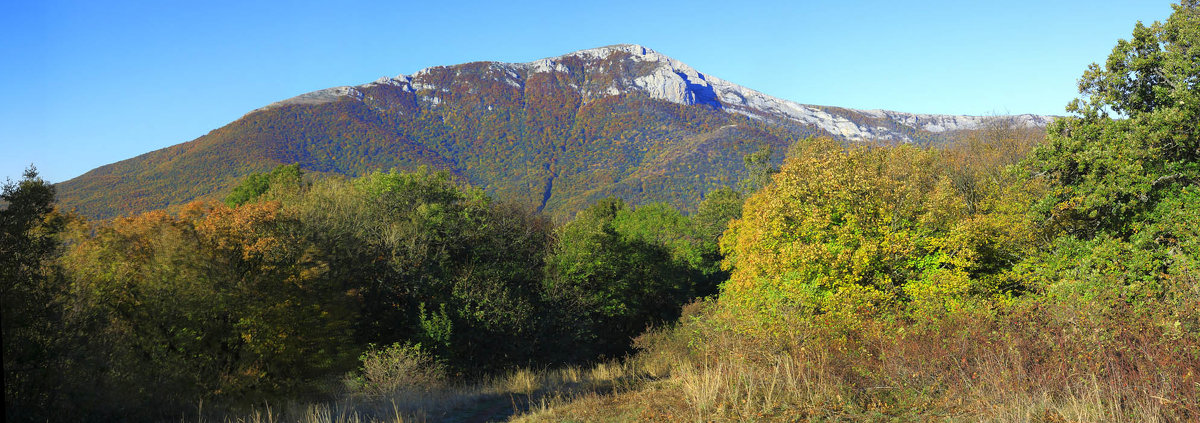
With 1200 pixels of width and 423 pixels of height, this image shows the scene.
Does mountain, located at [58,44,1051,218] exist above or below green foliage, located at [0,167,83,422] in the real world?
above

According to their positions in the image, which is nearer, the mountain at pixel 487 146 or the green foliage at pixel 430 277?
the green foliage at pixel 430 277

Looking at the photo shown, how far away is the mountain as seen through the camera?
85.8 m

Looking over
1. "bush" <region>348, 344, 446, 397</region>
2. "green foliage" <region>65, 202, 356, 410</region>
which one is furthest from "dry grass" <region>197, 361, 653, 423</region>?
"green foliage" <region>65, 202, 356, 410</region>

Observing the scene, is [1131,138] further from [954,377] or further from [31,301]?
[31,301]

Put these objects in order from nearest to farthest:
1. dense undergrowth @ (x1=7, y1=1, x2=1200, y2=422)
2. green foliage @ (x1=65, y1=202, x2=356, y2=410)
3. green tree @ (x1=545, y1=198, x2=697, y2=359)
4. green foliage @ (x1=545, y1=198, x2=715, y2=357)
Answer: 1. dense undergrowth @ (x1=7, y1=1, x2=1200, y2=422)
2. green foliage @ (x1=65, y1=202, x2=356, y2=410)
3. green tree @ (x1=545, y1=198, x2=697, y2=359)
4. green foliage @ (x1=545, y1=198, x2=715, y2=357)

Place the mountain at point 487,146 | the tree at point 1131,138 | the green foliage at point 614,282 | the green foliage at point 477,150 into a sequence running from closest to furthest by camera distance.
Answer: the tree at point 1131,138 < the green foliage at point 614,282 < the green foliage at point 477,150 < the mountain at point 487,146

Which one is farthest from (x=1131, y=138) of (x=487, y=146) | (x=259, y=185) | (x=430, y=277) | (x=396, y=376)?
(x=487, y=146)

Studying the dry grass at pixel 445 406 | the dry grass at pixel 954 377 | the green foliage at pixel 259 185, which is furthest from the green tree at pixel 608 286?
the dry grass at pixel 954 377

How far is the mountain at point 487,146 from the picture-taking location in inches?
3376

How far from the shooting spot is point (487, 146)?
160 m

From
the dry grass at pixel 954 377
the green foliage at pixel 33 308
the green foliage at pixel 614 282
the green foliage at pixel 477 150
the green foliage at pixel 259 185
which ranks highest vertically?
the green foliage at pixel 477 150

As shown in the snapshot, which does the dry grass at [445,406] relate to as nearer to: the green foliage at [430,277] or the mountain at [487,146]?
the green foliage at [430,277]

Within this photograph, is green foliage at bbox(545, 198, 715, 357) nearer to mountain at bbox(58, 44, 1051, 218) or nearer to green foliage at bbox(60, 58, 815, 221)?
green foliage at bbox(60, 58, 815, 221)

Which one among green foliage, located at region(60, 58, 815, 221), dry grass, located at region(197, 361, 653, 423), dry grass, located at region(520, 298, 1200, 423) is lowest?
dry grass, located at region(197, 361, 653, 423)
